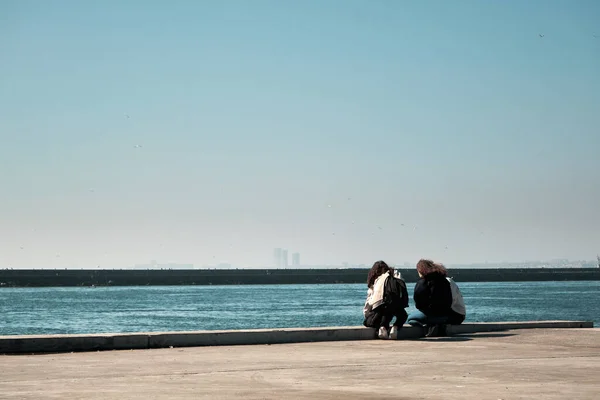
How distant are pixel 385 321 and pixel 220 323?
4038cm

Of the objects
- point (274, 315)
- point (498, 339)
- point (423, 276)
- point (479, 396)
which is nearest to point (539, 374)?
point (479, 396)

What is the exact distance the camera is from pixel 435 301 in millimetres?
14547

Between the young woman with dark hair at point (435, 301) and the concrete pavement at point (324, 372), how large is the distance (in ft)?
3.54

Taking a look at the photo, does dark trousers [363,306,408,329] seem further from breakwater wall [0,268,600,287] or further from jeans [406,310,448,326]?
breakwater wall [0,268,600,287]

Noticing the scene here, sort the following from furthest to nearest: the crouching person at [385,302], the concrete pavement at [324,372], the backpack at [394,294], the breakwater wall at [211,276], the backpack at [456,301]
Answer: the breakwater wall at [211,276] → the backpack at [456,301] → the backpack at [394,294] → the crouching person at [385,302] → the concrete pavement at [324,372]

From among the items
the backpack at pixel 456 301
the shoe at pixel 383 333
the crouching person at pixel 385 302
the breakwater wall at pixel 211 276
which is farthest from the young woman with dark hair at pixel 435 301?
the breakwater wall at pixel 211 276

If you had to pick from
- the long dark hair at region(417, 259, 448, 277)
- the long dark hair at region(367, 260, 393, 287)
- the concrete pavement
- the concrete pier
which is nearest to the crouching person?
the long dark hair at region(367, 260, 393, 287)

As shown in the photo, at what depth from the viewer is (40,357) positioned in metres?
11.3

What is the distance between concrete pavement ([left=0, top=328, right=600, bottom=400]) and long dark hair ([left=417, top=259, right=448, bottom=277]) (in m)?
1.54

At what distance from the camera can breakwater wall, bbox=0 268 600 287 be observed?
15850cm

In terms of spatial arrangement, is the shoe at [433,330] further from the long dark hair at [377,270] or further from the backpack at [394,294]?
the long dark hair at [377,270]

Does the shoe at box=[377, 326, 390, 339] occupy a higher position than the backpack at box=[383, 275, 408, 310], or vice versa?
the backpack at box=[383, 275, 408, 310]

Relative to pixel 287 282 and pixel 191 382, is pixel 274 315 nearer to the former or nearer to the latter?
pixel 191 382

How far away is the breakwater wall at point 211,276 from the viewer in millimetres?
158500
